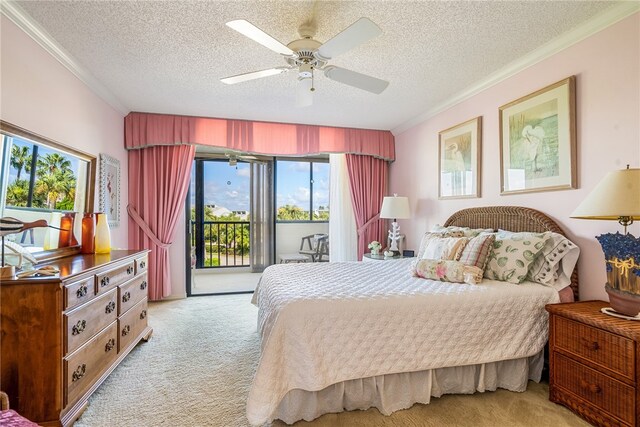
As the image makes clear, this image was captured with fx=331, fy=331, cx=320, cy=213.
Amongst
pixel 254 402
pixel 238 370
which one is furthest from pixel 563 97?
pixel 238 370

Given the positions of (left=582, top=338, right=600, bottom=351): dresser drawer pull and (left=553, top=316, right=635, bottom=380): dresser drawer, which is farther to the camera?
(left=582, top=338, right=600, bottom=351): dresser drawer pull

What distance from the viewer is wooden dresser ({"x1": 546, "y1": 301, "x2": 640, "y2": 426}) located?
1.61m

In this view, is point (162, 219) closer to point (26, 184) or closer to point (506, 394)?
point (26, 184)

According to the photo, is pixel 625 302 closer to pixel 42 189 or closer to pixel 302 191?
pixel 42 189

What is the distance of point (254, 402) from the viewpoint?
1.69 meters

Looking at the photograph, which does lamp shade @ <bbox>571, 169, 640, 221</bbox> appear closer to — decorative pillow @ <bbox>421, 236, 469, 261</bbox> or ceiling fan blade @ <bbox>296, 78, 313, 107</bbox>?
decorative pillow @ <bbox>421, 236, 469, 261</bbox>

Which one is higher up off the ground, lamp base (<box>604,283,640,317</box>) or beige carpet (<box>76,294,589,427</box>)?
lamp base (<box>604,283,640,317</box>)

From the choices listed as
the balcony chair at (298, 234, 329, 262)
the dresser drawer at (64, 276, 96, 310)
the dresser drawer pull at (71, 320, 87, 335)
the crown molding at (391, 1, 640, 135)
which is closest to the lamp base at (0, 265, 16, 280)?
the dresser drawer at (64, 276, 96, 310)

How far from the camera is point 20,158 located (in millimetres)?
2115

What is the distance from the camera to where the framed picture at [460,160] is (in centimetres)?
332

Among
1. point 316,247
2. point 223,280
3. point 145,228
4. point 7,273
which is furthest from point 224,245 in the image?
point 7,273

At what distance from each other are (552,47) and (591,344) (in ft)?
6.81

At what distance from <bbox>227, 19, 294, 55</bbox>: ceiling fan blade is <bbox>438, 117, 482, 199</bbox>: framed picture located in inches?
84.6

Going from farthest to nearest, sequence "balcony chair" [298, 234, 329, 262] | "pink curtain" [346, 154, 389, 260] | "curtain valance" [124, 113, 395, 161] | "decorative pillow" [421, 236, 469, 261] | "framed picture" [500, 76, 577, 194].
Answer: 1. "balcony chair" [298, 234, 329, 262]
2. "pink curtain" [346, 154, 389, 260]
3. "curtain valance" [124, 113, 395, 161]
4. "decorative pillow" [421, 236, 469, 261]
5. "framed picture" [500, 76, 577, 194]
